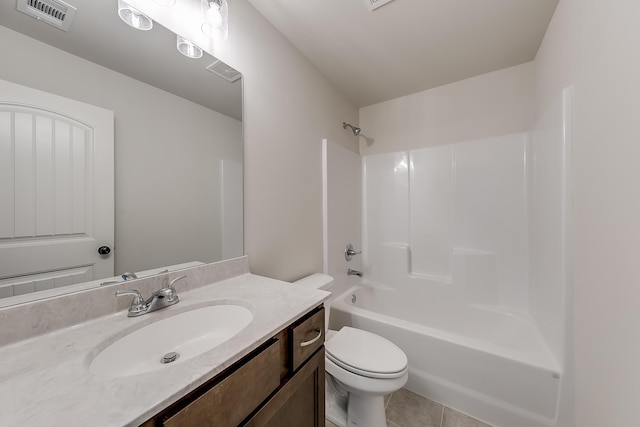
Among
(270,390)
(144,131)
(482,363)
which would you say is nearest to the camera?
(270,390)

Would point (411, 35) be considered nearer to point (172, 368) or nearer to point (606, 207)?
point (606, 207)

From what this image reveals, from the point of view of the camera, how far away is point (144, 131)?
871 mm

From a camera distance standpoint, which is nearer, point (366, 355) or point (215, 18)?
point (215, 18)

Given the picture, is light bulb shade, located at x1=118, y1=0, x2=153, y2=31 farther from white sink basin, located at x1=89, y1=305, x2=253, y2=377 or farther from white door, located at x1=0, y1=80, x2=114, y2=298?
white sink basin, located at x1=89, y1=305, x2=253, y2=377

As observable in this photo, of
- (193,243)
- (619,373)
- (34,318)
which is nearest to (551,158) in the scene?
(619,373)

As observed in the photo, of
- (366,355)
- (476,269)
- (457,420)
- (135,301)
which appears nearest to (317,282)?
(366,355)

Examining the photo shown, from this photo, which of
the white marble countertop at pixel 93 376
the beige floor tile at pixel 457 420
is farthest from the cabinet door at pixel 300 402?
the beige floor tile at pixel 457 420

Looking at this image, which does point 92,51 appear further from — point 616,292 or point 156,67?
point 616,292

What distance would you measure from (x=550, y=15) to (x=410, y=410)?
248 centimetres

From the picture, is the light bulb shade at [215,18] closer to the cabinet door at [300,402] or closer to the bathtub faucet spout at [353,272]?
the cabinet door at [300,402]

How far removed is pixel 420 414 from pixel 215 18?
2.37 meters

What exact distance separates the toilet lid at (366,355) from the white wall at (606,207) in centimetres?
72

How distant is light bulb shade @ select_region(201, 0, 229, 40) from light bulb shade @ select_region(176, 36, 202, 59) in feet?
0.34

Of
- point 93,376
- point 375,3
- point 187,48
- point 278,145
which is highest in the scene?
point 375,3
